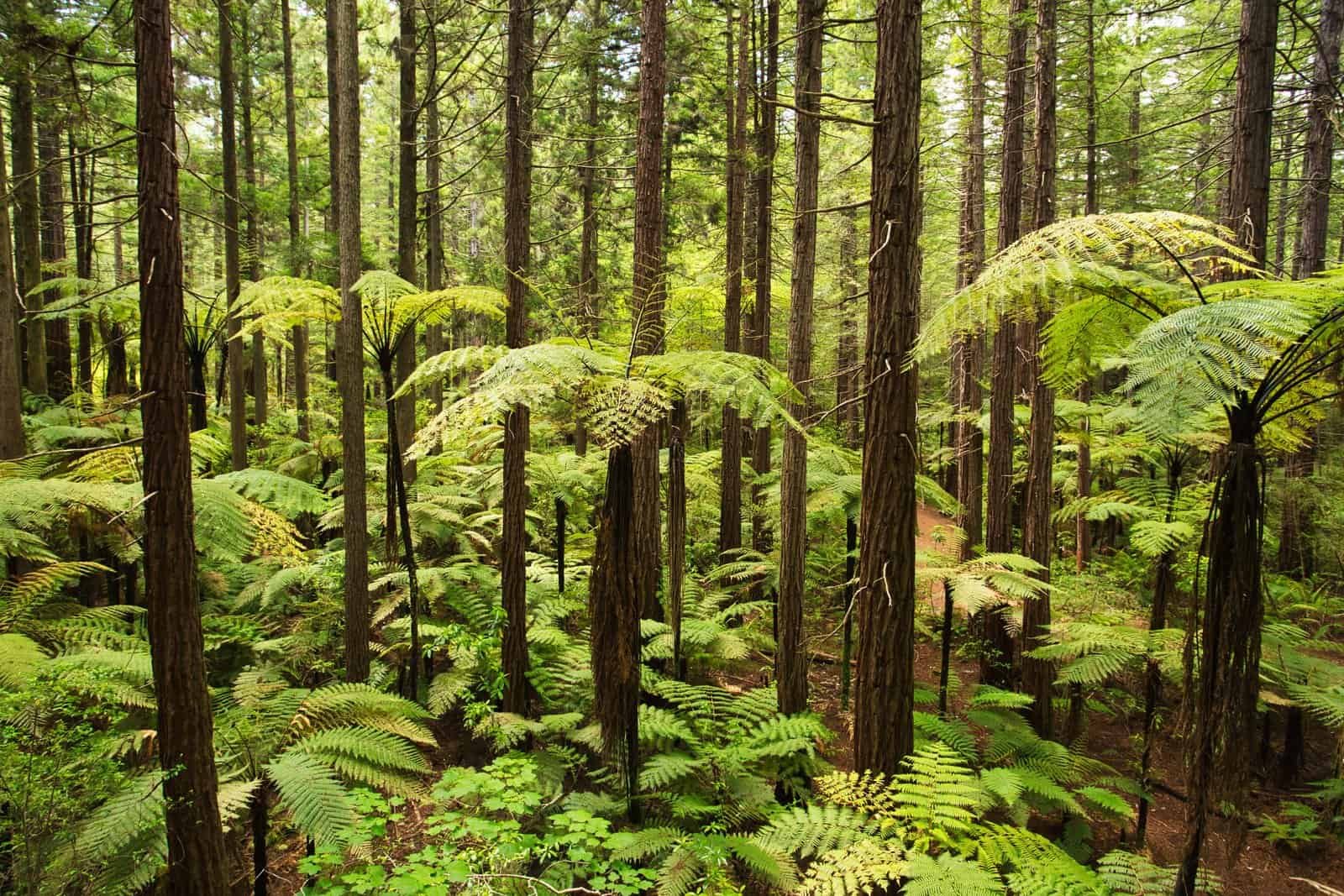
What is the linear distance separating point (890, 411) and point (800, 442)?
2440 millimetres

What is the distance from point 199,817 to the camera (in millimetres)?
3811

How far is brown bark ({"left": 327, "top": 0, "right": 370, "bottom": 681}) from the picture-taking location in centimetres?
621

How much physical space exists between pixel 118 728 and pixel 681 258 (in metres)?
12.9

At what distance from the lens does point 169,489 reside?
3613 millimetres

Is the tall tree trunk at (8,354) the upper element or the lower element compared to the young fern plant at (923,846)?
upper

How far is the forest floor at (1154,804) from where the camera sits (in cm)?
532

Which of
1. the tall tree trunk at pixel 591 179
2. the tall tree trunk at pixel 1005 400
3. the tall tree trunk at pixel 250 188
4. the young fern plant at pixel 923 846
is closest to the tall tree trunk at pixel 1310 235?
the tall tree trunk at pixel 1005 400

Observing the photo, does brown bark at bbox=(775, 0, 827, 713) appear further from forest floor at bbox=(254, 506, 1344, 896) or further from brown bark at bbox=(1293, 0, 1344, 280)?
Answer: brown bark at bbox=(1293, 0, 1344, 280)

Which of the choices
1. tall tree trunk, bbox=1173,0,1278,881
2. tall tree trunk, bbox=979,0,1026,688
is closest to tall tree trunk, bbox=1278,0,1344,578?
tall tree trunk, bbox=979,0,1026,688

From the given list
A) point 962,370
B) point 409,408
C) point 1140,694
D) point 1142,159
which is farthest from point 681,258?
point 1142,159

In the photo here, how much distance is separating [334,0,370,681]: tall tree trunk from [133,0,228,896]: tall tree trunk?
2639mm

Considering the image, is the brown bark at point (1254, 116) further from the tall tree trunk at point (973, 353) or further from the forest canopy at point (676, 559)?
the tall tree trunk at point (973, 353)

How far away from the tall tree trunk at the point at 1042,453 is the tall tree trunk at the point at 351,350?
7.32 metres

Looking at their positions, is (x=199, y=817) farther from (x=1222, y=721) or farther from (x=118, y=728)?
(x=1222, y=721)
